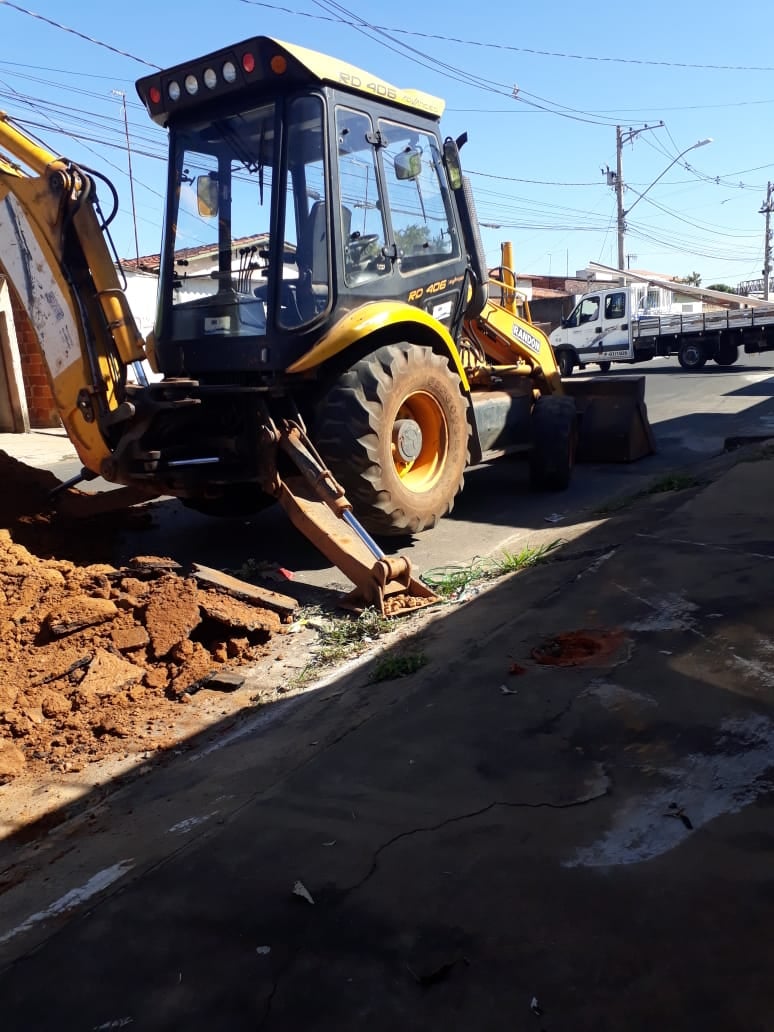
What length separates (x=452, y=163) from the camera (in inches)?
288

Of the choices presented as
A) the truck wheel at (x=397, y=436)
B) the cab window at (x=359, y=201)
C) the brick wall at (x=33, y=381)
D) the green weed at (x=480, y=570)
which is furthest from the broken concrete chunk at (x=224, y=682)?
the brick wall at (x=33, y=381)

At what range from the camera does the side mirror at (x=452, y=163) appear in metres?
7.26

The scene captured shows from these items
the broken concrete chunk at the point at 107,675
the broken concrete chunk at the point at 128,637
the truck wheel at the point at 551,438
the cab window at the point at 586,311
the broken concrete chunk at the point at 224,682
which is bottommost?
the broken concrete chunk at the point at 224,682

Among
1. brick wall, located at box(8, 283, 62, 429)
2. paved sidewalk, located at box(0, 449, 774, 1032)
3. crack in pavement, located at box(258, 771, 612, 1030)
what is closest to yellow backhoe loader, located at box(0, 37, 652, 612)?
paved sidewalk, located at box(0, 449, 774, 1032)

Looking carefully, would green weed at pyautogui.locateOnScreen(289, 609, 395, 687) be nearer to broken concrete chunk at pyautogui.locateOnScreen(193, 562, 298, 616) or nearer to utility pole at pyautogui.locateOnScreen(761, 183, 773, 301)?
broken concrete chunk at pyautogui.locateOnScreen(193, 562, 298, 616)

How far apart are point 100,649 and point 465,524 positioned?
3719 mm

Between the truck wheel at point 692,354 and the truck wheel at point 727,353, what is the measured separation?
15.1 inches

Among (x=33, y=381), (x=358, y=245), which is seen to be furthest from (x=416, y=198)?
(x=33, y=381)

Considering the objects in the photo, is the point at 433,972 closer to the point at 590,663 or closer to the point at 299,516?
the point at 590,663

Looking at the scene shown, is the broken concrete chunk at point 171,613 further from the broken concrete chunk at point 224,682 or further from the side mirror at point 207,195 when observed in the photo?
the side mirror at point 207,195

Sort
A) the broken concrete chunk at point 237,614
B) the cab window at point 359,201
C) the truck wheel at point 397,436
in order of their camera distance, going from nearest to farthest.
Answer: the broken concrete chunk at point 237,614
the truck wheel at point 397,436
the cab window at point 359,201

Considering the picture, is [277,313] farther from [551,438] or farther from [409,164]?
[551,438]

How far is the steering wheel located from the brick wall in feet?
40.8

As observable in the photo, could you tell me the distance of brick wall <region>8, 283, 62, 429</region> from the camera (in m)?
17.2
